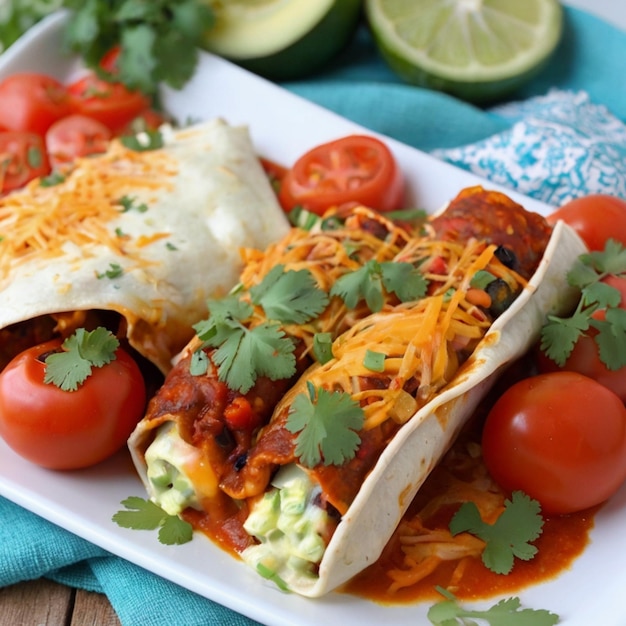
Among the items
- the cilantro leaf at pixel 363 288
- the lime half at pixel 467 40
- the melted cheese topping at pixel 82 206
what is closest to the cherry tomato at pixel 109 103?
the melted cheese topping at pixel 82 206

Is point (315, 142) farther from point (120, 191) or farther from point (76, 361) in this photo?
point (76, 361)

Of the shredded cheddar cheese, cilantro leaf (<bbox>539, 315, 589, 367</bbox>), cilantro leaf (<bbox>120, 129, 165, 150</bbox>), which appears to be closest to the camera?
the shredded cheddar cheese

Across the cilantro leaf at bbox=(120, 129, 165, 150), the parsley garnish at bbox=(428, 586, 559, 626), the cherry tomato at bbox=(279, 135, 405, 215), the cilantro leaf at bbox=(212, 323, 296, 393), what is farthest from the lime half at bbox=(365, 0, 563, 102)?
the parsley garnish at bbox=(428, 586, 559, 626)

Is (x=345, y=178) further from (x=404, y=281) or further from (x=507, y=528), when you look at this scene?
(x=507, y=528)

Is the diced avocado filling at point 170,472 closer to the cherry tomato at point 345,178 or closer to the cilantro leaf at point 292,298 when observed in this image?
the cilantro leaf at point 292,298

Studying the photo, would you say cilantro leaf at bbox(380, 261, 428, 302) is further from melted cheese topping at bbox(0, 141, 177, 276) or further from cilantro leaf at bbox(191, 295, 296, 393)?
melted cheese topping at bbox(0, 141, 177, 276)
